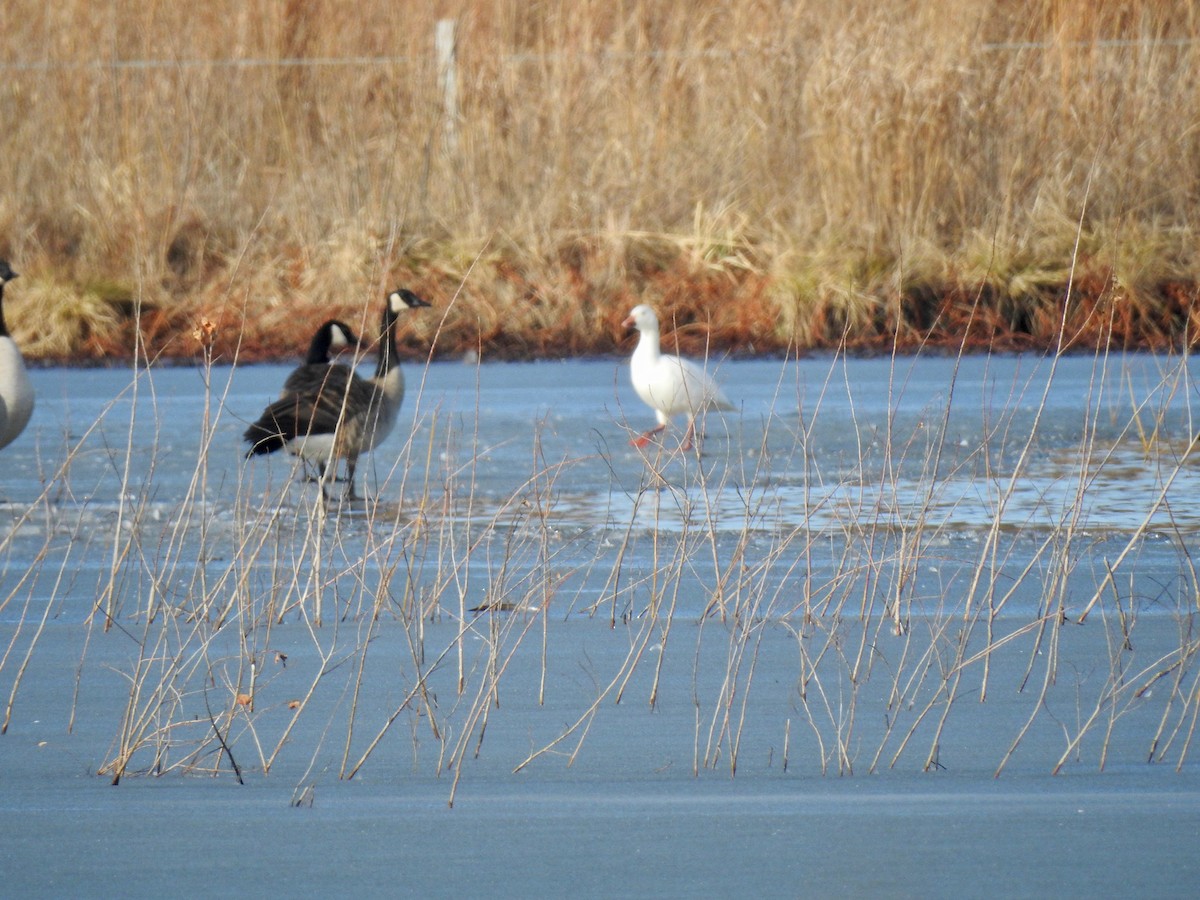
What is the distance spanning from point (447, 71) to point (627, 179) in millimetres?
2006

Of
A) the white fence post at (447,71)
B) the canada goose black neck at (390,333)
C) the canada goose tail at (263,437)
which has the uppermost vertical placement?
the white fence post at (447,71)

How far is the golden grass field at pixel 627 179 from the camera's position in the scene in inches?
468

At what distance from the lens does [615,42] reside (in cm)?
1448

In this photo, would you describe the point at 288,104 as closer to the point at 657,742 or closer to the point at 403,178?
the point at 403,178

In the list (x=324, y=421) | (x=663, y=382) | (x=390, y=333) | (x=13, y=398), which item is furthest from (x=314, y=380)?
(x=663, y=382)

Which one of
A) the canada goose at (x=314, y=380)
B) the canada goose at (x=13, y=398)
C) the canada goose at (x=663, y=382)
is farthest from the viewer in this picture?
the canada goose at (x=663, y=382)

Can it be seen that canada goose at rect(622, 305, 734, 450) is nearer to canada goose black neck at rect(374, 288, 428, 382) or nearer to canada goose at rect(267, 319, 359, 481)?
canada goose black neck at rect(374, 288, 428, 382)

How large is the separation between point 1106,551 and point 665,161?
849cm

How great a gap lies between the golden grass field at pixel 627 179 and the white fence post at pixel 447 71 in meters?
0.05

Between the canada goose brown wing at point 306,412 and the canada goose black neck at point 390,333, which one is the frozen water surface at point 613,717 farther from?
the canada goose black neck at point 390,333

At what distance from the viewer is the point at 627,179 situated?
1327 centimetres

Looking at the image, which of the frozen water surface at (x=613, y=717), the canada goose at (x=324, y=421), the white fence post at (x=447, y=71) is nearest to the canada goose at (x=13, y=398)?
the canada goose at (x=324, y=421)

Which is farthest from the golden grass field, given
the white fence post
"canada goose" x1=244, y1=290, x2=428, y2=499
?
"canada goose" x1=244, y1=290, x2=428, y2=499

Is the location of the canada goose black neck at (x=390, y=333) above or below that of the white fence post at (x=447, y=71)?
below
